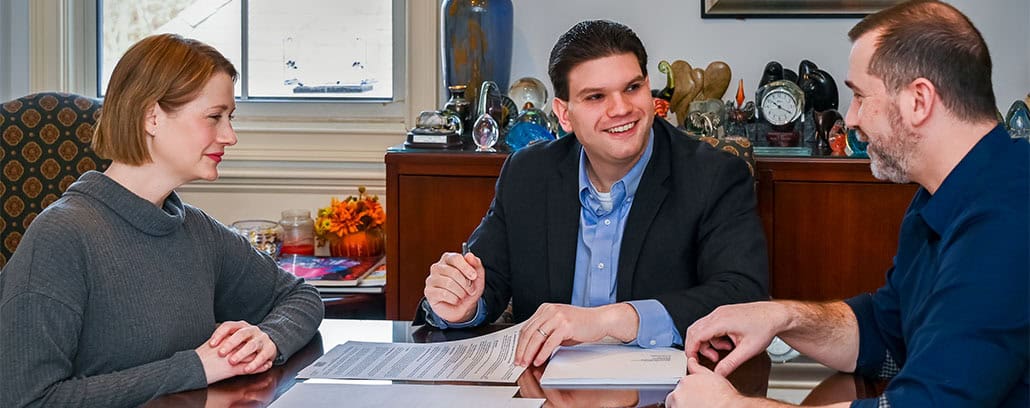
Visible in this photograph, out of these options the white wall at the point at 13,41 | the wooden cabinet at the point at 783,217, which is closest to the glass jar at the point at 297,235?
the wooden cabinet at the point at 783,217

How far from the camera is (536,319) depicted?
1.96m

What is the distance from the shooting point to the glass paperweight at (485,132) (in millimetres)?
3543

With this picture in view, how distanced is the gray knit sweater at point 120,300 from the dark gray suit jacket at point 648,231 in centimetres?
50

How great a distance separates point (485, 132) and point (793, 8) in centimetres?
119

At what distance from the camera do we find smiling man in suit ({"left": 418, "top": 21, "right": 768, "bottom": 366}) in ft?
8.00

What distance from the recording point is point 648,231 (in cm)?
245

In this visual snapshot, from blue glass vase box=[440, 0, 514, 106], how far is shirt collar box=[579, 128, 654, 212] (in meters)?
1.33

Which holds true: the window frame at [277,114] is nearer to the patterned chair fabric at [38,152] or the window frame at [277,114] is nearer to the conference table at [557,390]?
the patterned chair fabric at [38,152]

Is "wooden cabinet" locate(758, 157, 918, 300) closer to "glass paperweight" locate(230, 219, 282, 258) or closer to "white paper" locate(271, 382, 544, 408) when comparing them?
"glass paperweight" locate(230, 219, 282, 258)

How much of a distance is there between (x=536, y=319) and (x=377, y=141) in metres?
2.47

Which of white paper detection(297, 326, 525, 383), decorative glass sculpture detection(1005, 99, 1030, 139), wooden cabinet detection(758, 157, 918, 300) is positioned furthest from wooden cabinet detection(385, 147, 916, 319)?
white paper detection(297, 326, 525, 383)

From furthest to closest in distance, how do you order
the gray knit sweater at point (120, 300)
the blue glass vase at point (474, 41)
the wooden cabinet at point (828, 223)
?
the blue glass vase at point (474, 41) → the wooden cabinet at point (828, 223) → the gray knit sweater at point (120, 300)

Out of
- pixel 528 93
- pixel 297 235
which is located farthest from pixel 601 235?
pixel 297 235

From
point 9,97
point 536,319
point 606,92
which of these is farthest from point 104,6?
point 536,319
